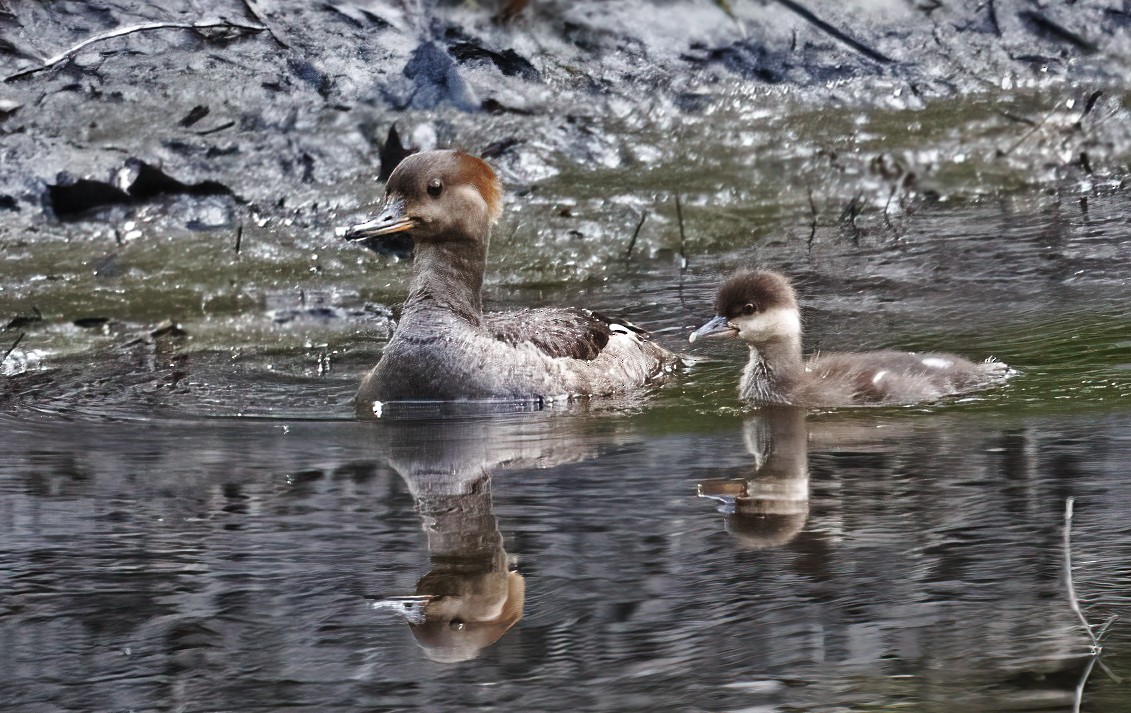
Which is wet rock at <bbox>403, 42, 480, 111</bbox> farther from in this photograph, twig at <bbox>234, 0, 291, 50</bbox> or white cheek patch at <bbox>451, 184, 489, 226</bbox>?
white cheek patch at <bbox>451, 184, 489, 226</bbox>

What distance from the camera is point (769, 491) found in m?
5.21

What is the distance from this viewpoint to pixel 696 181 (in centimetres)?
1148

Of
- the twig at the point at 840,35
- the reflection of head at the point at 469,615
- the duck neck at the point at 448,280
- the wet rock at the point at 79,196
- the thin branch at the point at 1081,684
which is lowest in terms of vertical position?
the thin branch at the point at 1081,684

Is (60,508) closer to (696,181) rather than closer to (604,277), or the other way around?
(604,277)

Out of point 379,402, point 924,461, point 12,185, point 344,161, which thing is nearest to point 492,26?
point 344,161

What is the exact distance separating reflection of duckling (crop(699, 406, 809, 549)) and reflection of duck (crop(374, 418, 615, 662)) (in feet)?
2.16

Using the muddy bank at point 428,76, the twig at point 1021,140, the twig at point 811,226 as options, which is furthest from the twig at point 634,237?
the twig at point 1021,140

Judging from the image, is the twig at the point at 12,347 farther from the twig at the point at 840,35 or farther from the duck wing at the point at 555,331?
the twig at the point at 840,35

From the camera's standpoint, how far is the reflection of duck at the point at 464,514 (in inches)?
155

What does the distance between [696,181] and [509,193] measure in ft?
4.24

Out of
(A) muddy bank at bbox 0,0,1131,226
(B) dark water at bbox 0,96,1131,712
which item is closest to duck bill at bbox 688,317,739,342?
(B) dark water at bbox 0,96,1131,712

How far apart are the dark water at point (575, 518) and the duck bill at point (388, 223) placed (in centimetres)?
75

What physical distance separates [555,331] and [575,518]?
10.6 feet

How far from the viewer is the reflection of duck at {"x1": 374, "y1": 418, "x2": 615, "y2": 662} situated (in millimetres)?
3932
